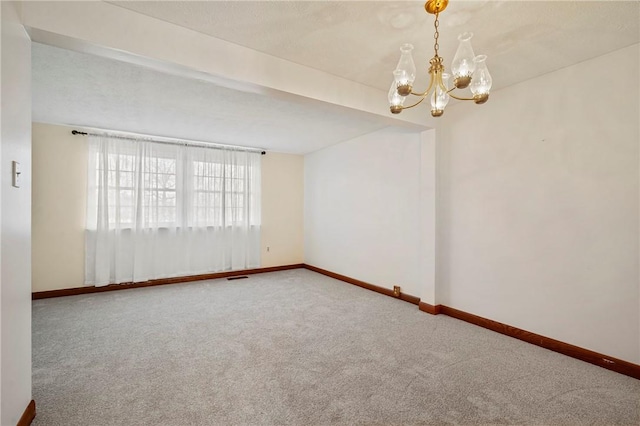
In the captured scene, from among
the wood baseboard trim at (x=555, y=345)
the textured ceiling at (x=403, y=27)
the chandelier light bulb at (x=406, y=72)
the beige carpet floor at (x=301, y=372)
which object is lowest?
the beige carpet floor at (x=301, y=372)

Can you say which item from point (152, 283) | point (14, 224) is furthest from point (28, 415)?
point (152, 283)

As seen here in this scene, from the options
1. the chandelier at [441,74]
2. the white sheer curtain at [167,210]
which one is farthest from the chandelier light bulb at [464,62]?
the white sheer curtain at [167,210]

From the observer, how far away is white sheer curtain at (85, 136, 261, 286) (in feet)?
14.3

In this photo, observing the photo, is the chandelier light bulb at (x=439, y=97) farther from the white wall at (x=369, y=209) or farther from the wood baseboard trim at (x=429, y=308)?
the wood baseboard trim at (x=429, y=308)

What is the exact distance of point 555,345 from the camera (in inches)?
102

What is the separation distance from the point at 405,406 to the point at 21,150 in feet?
8.82

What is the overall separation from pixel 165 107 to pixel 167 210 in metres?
2.01

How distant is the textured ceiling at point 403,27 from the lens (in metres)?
1.80

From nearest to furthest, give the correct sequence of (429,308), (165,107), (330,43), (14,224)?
(14,224)
(330,43)
(165,107)
(429,308)

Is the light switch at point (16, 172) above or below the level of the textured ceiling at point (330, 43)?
below

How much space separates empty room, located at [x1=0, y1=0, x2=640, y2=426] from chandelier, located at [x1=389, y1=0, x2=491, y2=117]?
1 centimetres

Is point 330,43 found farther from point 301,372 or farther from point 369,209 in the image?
point 369,209

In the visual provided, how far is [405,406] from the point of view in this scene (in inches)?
72.2

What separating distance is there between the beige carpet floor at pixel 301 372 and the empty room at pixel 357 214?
0.02 metres
